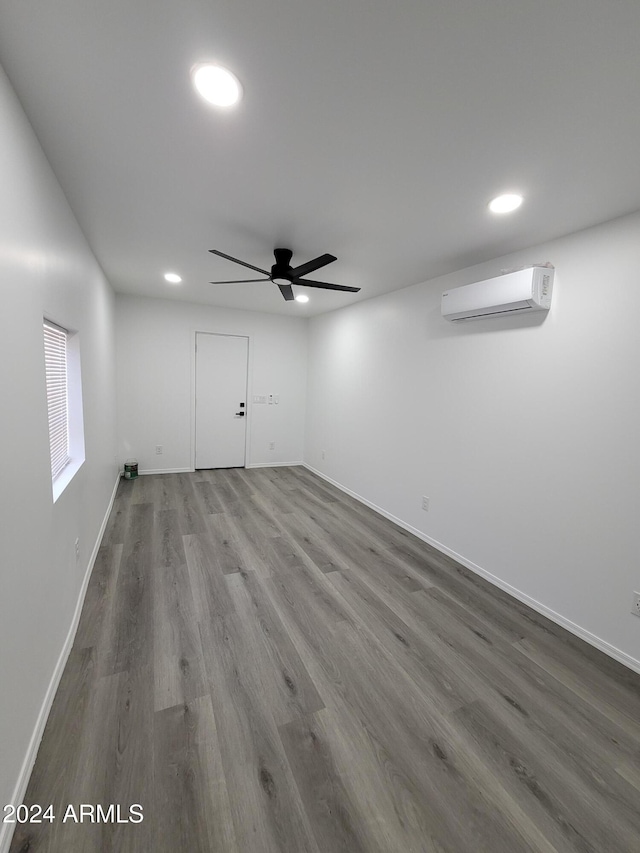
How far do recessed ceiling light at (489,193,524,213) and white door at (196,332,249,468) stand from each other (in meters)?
4.05

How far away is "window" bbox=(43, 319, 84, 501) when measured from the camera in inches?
76.5

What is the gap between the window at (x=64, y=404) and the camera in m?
1.94

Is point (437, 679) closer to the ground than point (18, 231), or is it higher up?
closer to the ground

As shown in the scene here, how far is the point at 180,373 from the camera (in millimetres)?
5066

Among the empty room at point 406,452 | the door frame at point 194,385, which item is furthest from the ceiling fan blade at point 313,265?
the door frame at point 194,385

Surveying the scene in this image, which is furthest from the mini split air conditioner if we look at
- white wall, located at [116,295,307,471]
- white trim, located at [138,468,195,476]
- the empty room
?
white trim, located at [138,468,195,476]

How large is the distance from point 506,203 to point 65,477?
2.94 metres

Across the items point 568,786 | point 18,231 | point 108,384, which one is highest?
point 18,231

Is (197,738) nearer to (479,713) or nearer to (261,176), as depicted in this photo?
(479,713)

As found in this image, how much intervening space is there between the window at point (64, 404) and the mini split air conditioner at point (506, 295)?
9.12 feet

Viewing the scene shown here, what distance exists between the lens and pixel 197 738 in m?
1.44

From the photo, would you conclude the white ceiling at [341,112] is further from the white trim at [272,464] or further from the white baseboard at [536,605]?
the white trim at [272,464]

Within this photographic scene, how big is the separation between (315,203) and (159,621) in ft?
8.77

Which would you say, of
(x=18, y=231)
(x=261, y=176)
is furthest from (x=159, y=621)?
(x=261, y=176)
